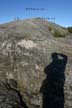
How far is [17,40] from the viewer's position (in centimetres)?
1227

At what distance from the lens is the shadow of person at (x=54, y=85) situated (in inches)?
413

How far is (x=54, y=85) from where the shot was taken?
10812 mm

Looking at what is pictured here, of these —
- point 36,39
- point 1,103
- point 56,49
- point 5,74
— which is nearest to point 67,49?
point 56,49

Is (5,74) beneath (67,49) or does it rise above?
beneath

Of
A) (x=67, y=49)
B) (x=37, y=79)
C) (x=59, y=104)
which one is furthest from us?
(x=67, y=49)

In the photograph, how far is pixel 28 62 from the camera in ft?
37.9

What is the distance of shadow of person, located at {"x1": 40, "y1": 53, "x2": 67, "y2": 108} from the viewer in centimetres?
1048

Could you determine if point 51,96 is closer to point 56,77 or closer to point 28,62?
point 56,77

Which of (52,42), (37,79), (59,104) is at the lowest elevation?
(59,104)

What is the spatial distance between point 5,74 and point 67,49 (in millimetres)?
3432

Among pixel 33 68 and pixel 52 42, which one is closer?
pixel 33 68

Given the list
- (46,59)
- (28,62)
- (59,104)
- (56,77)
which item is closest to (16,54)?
(28,62)

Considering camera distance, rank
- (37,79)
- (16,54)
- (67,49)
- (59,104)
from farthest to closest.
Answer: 1. (67,49)
2. (16,54)
3. (37,79)
4. (59,104)

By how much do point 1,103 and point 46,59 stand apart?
2843 millimetres
